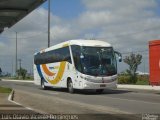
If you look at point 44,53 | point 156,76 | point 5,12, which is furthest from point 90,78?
point 5,12

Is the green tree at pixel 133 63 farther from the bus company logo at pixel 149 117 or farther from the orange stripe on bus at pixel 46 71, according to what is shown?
the bus company logo at pixel 149 117

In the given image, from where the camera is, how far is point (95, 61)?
30.5 metres

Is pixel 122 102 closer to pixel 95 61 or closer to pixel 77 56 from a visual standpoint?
pixel 95 61

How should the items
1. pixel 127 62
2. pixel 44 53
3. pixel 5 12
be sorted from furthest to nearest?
pixel 127 62 < pixel 44 53 < pixel 5 12

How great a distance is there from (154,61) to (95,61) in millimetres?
4580

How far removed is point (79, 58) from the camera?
101 feet

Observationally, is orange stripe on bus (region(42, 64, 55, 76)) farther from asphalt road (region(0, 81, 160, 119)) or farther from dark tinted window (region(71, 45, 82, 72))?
asphalt road (region(0, 81, 160, 119))

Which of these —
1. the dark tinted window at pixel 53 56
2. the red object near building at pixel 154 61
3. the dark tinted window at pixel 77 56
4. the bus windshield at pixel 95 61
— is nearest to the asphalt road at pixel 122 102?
the red object near building at pixel 154 61

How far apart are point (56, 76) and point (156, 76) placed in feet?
38.5

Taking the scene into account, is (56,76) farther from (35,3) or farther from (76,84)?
(35,3)

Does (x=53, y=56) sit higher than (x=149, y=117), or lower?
higher

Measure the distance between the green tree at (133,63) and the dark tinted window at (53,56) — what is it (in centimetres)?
1281

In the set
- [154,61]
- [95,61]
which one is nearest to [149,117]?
[154,61]

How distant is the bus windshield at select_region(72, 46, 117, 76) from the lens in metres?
30.3
